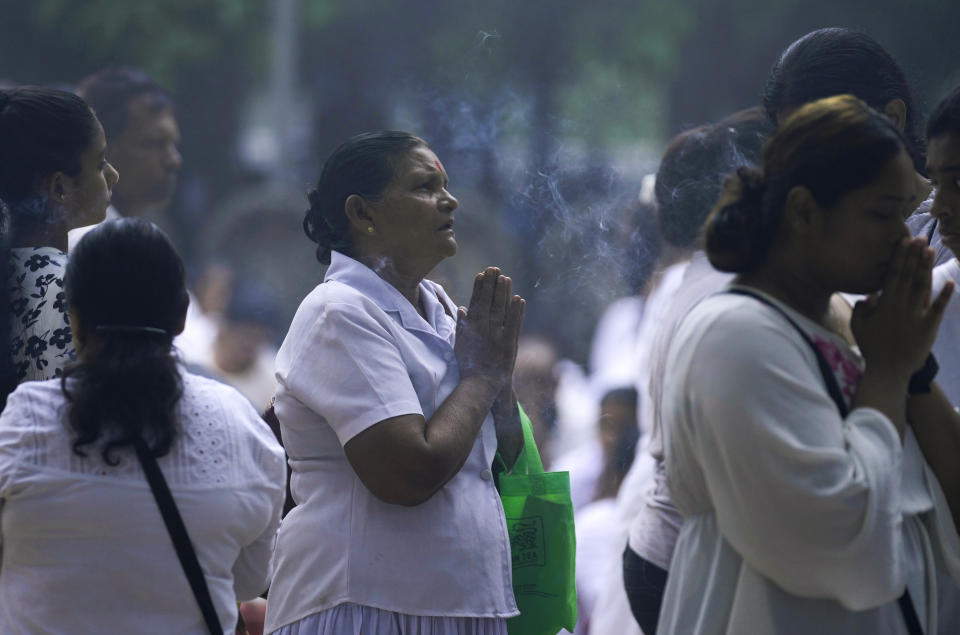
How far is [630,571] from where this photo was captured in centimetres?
285

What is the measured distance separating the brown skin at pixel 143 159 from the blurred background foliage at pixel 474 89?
621 millimetres

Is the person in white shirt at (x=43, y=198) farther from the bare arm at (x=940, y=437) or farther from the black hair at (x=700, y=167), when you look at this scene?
the bare arm at (x=940, y=437)

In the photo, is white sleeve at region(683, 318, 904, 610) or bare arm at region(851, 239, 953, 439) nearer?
white sleeve at region(683, 318, 904, 610)

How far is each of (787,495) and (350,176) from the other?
1.51m

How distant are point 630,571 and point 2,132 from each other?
1.88 meters

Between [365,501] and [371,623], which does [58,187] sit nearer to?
[365,501]

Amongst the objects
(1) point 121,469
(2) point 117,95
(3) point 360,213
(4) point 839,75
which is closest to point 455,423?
(3) point 360,213

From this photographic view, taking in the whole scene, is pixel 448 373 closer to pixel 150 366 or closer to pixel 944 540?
pixel 150 366

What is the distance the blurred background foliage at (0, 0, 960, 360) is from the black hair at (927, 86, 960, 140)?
74 cm

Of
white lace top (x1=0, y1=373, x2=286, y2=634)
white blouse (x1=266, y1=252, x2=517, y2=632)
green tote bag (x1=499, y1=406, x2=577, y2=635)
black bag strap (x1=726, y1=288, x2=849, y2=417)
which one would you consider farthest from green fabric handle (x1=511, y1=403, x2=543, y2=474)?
black bag strap (x1=726, y1=288, x2=849, y2=417)

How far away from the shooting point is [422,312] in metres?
3.11

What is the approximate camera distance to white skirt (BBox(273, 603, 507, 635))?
8.78 feet

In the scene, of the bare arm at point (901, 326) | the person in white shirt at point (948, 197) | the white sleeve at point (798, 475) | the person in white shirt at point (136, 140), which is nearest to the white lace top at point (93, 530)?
the white sleeve at point (798, 475)

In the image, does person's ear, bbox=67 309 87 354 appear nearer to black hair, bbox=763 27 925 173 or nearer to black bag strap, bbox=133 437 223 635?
black bag strap, bbox=133 437 223 635
